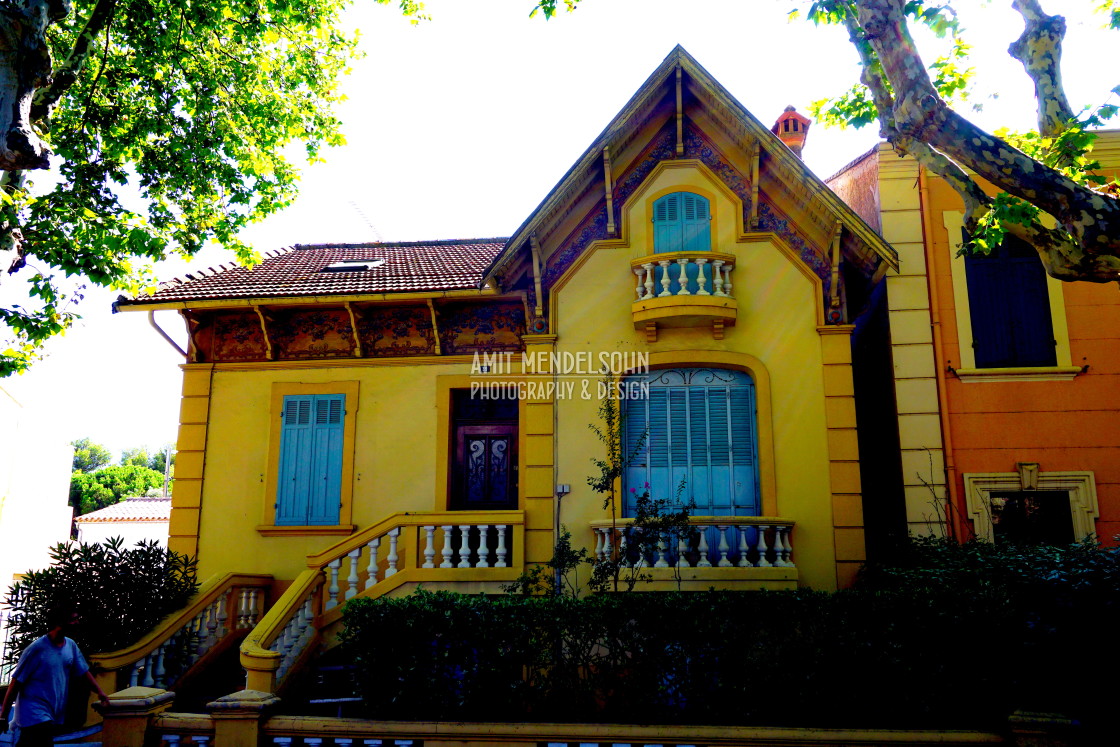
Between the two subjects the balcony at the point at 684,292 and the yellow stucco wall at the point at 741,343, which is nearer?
the yellow stucco wall at the point at 741,343

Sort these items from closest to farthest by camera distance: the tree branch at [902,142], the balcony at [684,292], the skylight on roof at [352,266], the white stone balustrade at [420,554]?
the tree branch at [902,142], the white stone balustrade at [420,554], the balcony at [684,292], the skylight on roof at [352,266]

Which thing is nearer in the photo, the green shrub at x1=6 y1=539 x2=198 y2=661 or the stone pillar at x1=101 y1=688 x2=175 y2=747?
the stone pillar at x1=101 y1=688 x2=175 y2=747

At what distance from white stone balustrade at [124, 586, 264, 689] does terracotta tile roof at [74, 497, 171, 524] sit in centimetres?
2565

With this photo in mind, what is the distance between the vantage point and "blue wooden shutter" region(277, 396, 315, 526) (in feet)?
37.9

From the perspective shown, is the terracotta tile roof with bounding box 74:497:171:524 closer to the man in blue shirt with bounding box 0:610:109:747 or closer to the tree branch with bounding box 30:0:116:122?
the tree branch with bounding box 30:0:116:122

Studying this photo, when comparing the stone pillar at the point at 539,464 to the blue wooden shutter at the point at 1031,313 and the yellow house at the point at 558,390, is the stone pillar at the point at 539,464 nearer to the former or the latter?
the yellow house at the point at 558,390

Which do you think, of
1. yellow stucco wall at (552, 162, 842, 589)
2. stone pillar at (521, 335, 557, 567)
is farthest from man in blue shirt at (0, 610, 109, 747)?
yellow stucco wall at (552, 162, 842, 589)

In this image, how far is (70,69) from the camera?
27.7 ft

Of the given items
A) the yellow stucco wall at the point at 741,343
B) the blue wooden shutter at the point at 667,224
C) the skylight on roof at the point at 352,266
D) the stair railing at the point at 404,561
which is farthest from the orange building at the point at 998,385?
the skylight on roof at the point at 352,266

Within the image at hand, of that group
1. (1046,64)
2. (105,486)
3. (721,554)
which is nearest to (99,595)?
(721,554)

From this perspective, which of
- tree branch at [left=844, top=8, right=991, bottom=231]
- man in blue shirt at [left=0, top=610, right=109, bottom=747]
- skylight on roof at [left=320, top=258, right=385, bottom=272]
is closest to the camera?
man in blue shirt at [left=0, top=610, right=109, bottom=747]

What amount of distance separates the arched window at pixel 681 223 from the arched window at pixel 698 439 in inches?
67.0

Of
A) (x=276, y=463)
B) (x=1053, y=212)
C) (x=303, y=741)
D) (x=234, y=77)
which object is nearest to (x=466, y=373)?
(x=276, y=463)

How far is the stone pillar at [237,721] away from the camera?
6.29 metres
